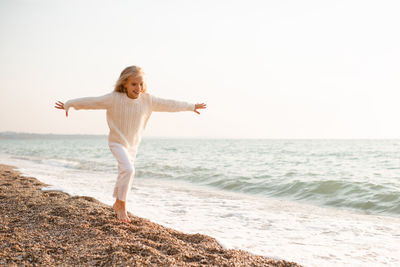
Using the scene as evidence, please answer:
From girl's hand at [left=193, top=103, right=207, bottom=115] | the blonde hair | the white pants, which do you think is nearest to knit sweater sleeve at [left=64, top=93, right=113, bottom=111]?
the blonde hair

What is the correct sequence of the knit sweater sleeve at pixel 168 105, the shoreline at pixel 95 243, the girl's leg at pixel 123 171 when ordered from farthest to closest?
1. the knit sweater sleeve at pixel 168 105
2. the girl's leg at pixel 123 171
3. the shoreline at pixel 95 243

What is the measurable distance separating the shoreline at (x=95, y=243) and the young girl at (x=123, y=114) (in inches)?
18.7

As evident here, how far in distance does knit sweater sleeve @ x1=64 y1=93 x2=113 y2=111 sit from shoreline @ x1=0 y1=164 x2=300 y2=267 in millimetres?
1426

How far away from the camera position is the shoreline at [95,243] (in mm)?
2965

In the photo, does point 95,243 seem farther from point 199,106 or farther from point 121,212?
point 199,106

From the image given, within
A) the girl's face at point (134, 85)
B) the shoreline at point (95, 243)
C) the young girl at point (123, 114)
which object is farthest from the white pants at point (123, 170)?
the girl's face at point (134, 85)

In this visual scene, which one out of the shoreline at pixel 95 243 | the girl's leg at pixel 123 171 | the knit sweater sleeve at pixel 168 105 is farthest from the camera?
the knit sweater sleeve at pixel 168 105

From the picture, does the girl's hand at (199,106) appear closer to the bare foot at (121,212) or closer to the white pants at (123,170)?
the white pants at (123,170)

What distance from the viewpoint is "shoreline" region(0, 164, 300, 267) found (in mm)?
2965

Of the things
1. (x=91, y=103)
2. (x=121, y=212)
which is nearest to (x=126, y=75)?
(x=91, y=103)

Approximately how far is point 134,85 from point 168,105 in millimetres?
592

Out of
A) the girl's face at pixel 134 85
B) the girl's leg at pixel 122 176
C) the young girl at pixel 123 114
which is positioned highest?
the girl's face at pixel 134 85

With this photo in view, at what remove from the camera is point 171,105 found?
492cm

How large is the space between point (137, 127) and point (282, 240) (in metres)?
2.39
